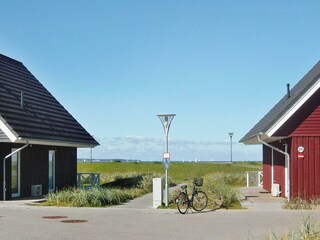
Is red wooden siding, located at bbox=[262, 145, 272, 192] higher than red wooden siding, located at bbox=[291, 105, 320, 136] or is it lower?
lower

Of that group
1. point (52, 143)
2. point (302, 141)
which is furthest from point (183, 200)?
point (52, 143)

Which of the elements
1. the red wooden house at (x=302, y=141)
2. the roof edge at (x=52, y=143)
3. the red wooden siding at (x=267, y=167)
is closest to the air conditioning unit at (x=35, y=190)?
the roof edge at (x=52, y=143)

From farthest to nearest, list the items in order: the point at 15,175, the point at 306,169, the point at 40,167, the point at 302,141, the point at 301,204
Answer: the point at 40,167
the point at 15,175
the point at 302,141
the point at 306,169
the point at 301,204

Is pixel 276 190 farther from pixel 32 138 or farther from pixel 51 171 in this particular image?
pixel 32 138

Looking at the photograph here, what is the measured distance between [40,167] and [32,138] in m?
3.79

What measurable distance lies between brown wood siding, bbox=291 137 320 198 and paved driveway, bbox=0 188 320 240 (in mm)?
2453

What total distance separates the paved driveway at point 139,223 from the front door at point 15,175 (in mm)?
3260

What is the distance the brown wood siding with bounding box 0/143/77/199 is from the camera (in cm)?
2402

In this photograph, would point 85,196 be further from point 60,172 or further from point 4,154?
point 60,172

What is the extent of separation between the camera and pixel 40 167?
27.2 metres

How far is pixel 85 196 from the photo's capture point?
21609mm

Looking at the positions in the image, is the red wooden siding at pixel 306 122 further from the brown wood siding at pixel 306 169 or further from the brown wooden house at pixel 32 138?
the brown wooden house at pixel 32 138

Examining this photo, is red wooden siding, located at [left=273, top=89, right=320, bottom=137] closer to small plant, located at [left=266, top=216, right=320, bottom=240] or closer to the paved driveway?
the paved driveway

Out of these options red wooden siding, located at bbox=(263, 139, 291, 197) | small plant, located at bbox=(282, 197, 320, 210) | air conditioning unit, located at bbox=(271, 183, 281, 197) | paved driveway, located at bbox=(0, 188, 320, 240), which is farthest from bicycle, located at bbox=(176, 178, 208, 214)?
air conditioning unit, located at bbox=(271, 183, 281, 197)
